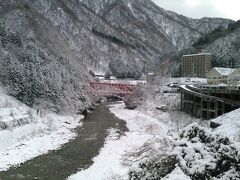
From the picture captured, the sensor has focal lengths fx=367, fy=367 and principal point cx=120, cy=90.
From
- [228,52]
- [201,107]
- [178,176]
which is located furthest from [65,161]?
[228,52]

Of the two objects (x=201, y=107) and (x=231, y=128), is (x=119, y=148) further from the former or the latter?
(x=201, y=107)

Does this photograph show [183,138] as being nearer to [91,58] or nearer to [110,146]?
[110,146]

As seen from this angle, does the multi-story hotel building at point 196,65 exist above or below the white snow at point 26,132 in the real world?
above

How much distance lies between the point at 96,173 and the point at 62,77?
43.9 m

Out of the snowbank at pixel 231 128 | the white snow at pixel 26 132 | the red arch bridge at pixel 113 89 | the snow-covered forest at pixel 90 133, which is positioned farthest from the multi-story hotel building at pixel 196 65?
the snowbank at pixel 231 128

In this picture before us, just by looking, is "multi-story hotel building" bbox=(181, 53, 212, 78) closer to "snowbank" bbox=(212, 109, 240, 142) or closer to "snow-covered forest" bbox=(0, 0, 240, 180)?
"snow-covered forest" bbox=(0, 0, 240, 180)

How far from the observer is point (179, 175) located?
17.2 metres

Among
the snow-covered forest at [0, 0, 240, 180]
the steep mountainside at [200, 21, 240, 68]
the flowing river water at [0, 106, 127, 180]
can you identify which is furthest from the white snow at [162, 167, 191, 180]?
the steep mountainside at [200, 21, 240, 68]

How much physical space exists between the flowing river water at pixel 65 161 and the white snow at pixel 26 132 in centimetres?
121

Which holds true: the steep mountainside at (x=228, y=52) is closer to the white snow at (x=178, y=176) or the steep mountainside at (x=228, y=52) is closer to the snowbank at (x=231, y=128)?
the snowbank at (x=231, y=128)

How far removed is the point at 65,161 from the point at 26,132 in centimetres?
1209

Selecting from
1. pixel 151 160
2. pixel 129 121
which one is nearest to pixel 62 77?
pixel 129 121

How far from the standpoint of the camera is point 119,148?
1570 inches

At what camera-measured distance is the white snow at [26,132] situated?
120 ft
